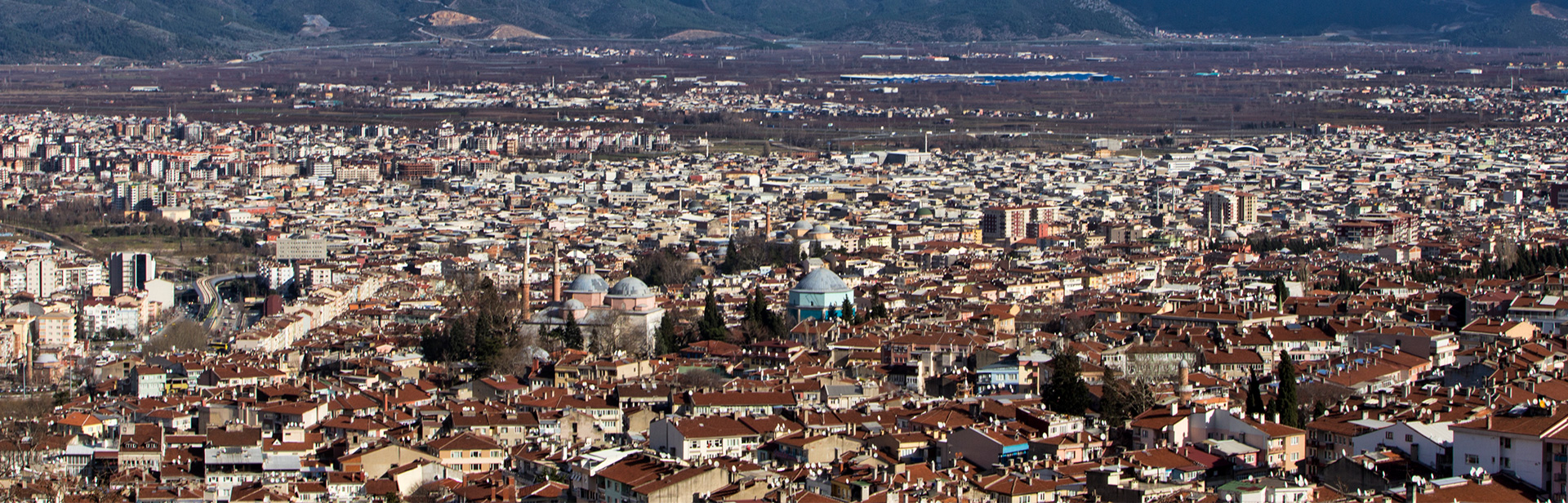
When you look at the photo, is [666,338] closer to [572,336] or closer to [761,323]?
[572,336]

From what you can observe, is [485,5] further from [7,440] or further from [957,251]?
[7,440]

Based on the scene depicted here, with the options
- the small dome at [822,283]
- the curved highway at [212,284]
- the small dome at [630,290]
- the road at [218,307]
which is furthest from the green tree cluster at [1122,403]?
the curved highway at [212,284]

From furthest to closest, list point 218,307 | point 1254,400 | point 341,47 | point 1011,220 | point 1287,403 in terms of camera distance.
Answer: point 341,47
point 1011,220
point 218,307
point 1254,400
point 1287,403

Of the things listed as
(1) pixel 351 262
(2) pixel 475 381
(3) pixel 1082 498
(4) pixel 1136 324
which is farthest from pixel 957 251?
(3) pixel 1082 498

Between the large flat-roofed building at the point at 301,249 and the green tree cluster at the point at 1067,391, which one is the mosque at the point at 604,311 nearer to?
the green tree cluster at the point at 1067,391

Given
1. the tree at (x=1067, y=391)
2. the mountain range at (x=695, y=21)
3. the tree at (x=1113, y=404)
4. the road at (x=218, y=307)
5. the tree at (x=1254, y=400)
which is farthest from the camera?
the mountain range at (x=695, y=21)

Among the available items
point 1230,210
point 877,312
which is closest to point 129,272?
point 877,312
